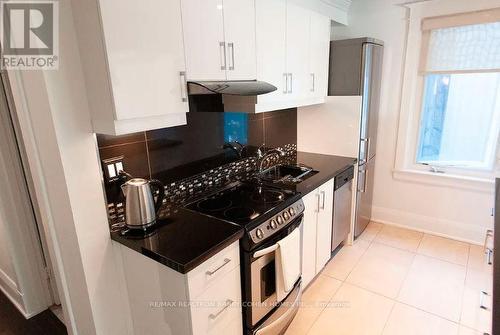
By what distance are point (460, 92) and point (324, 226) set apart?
6.27 feet

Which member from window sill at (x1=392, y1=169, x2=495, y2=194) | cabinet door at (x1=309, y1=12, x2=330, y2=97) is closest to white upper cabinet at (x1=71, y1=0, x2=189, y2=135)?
cabinet door at (x1=309, y1=12, x2=330, y2=97)

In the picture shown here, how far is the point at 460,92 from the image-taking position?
9.18 feet

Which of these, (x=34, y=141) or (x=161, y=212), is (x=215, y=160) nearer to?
(x=161, y=212)

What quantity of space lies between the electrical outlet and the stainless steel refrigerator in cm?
205

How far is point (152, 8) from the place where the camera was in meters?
1.25

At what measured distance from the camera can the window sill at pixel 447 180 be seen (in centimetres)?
278

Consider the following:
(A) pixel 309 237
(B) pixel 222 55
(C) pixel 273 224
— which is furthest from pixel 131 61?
(A) pixel 309 237

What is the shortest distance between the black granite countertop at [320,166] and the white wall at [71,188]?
4.07ft

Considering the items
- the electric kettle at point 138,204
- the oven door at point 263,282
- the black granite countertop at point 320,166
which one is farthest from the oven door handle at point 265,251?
the electric kettle at point 138,204

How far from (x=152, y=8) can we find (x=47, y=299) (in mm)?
2294

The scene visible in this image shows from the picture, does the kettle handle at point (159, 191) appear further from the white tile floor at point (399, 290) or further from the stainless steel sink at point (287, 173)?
the white tile floor at point (399, 290)

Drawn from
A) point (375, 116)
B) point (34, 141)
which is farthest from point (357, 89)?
point (34, 141)

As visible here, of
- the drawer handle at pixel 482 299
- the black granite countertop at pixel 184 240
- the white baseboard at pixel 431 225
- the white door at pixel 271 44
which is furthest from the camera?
the white baseboard at pixel 431 225

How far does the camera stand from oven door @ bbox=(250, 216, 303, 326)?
1.58 metres
